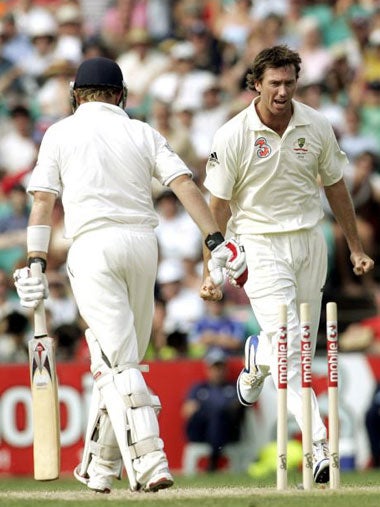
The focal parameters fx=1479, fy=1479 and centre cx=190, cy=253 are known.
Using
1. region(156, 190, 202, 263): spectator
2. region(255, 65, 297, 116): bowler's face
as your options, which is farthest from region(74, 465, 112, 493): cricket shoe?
region(156, 190, 202, 263): spectator

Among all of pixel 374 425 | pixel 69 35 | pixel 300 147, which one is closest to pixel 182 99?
pixel 69 35

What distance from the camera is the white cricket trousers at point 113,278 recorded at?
7.50m

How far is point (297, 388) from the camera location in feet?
27.0

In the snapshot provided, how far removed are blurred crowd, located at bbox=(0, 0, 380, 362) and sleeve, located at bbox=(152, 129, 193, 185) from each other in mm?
5826

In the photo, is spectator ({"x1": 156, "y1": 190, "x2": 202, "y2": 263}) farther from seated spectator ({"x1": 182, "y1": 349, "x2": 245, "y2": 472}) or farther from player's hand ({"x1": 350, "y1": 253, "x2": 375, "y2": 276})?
player's hand ({"x1": 350, "y1": 253, "x2": 375, "y2": 276})

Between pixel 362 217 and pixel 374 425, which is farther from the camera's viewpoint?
pixel 362 217

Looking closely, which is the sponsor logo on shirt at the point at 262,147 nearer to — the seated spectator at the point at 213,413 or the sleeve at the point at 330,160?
the sleeve at the point at 330,160

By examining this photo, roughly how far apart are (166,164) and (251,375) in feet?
5.31

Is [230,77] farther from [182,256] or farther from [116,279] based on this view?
[116,279]

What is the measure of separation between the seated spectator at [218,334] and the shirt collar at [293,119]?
5.27 meters

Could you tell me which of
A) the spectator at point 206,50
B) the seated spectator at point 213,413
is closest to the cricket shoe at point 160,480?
the seated spectator at point 213,413

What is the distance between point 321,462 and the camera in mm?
7934

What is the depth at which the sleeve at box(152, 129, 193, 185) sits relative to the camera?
7.65 meters

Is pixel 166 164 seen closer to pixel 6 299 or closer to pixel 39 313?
pixel 39 313
